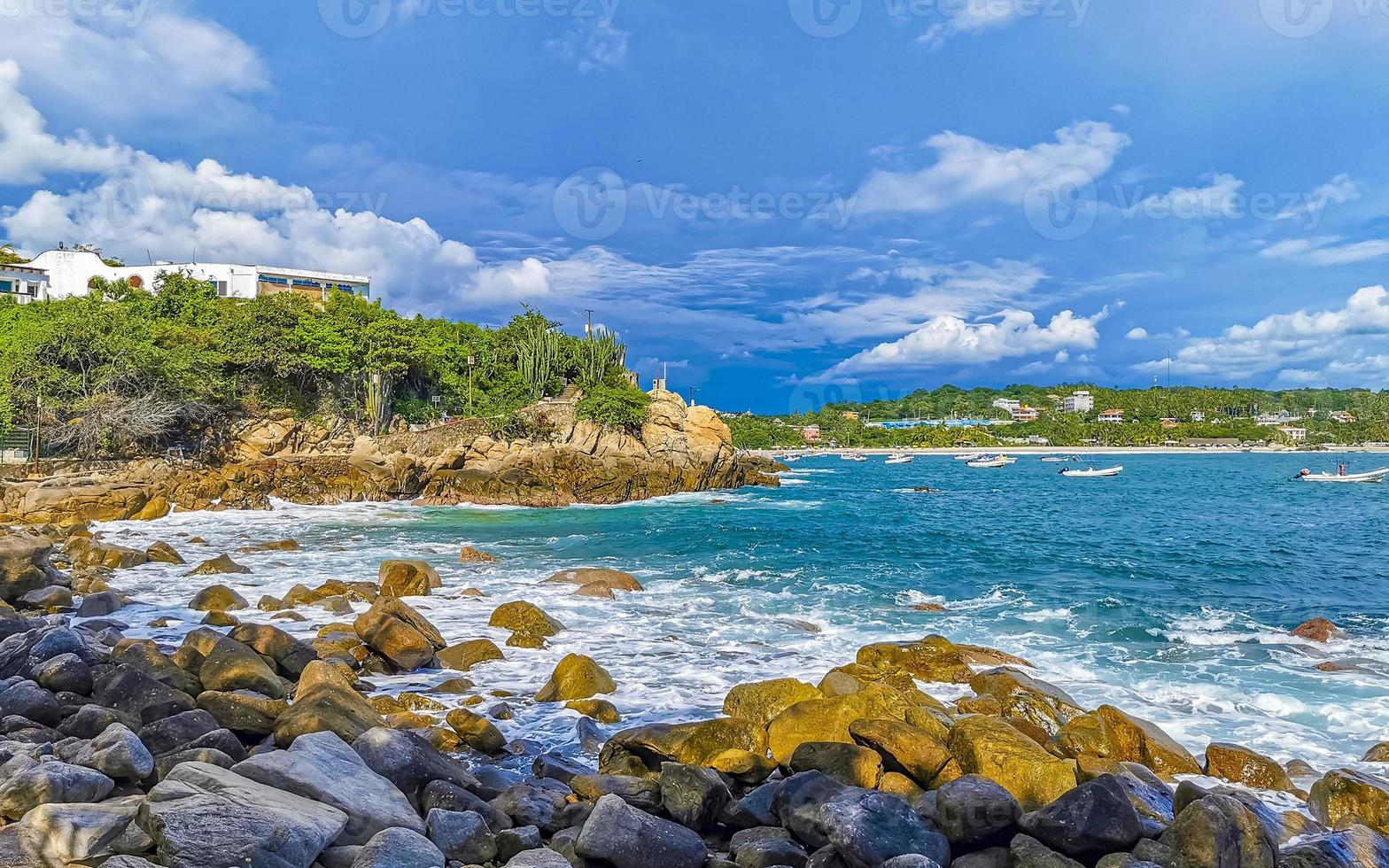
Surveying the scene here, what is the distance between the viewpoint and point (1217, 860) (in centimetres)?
514

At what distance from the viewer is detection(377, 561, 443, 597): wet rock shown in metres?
15.4

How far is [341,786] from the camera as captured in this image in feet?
17.7

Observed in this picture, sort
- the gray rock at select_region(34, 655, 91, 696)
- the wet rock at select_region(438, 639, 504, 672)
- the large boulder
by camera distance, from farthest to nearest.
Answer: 1. the wet rock at select_region(438, 639, 504, 672)
2. the gray rock at select_region(34, 655, 91, 696)
3. the large boulder

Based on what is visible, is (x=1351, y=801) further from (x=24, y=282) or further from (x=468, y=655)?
(x=24, y=282)

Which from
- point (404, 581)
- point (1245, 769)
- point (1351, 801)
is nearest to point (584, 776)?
point (1245, 769)

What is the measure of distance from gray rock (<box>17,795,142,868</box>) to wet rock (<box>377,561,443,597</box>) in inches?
430

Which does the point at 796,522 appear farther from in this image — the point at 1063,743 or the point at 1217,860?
the point at 1217,860

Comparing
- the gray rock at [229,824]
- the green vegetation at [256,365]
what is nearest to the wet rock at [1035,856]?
the gray rock at [229,824]

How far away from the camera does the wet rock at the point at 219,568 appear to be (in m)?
16.9

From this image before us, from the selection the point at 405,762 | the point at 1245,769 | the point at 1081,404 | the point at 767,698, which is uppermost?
the point at 1081,404

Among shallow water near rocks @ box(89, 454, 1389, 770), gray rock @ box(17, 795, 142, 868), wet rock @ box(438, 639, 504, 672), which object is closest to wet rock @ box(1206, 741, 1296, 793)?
shallow water near rocks @ box(89, 454, 1389, 770)

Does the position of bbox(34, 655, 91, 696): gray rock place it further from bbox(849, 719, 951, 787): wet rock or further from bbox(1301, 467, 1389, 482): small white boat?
bbox(1301, 467, 1389, 482): small white boat

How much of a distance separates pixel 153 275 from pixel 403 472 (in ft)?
114

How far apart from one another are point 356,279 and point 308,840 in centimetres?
7146
